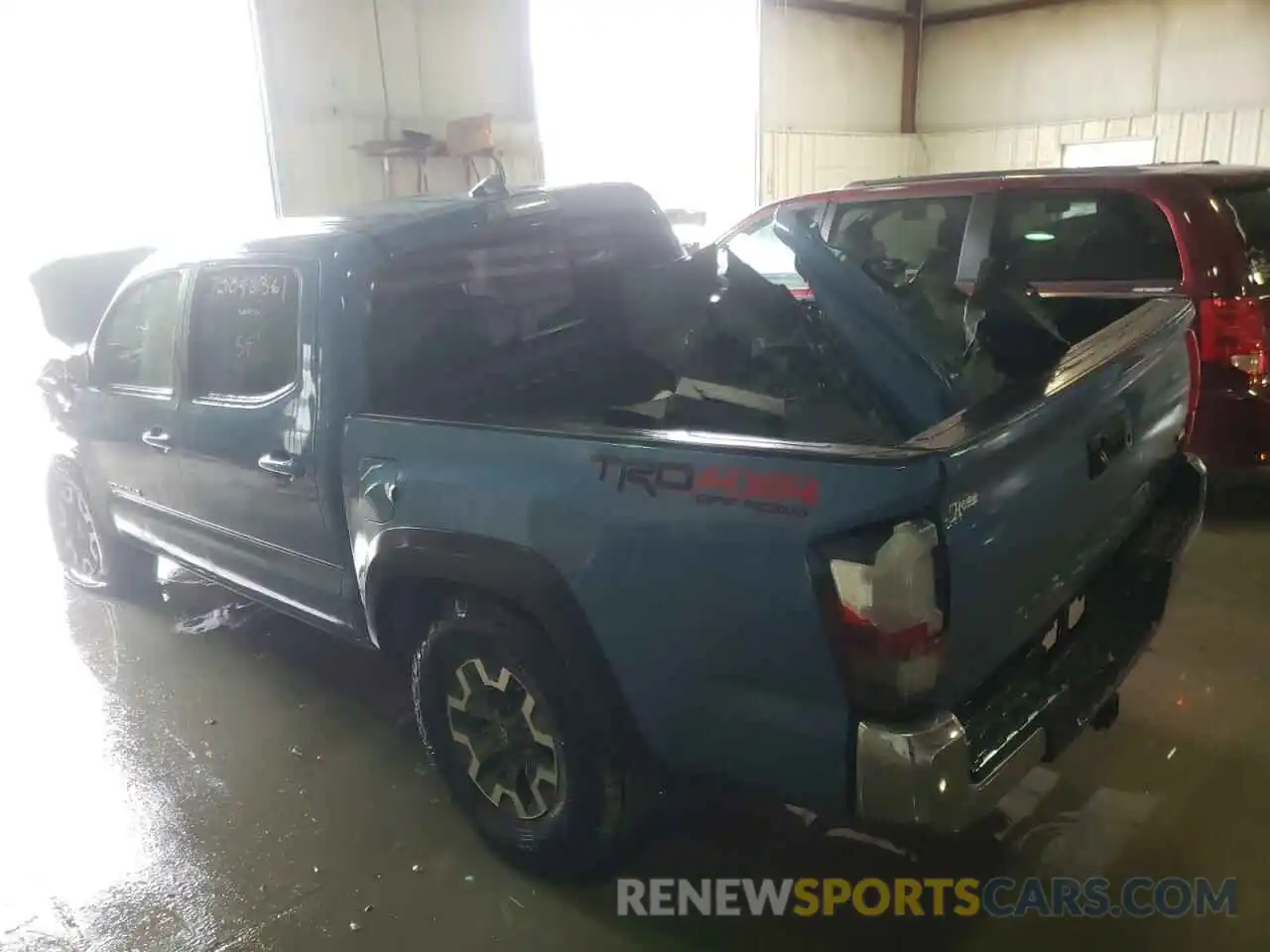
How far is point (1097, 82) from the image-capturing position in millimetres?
11680

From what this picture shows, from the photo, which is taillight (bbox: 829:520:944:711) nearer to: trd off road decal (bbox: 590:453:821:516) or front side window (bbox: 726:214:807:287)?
trd off road decal (bbox: 590:453:821:516)

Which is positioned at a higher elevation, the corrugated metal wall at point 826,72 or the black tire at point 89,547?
the corrugated metal wall at point 826,72

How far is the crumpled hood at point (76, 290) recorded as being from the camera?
5.34 metres

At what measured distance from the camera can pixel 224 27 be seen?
716 centimetres

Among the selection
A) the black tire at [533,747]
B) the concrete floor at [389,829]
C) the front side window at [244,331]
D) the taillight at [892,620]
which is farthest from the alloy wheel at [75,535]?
the taillight at [892,620]

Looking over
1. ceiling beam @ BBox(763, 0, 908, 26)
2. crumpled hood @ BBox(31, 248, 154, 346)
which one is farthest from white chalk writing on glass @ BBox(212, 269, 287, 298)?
ceiling beam @ BBox(763, 0, 908, 26)

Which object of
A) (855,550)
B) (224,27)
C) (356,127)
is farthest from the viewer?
(356,127)

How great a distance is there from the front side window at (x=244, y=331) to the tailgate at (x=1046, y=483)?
6.28 ft

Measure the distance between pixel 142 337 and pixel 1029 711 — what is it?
3290mm

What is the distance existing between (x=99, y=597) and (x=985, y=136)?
11.9m

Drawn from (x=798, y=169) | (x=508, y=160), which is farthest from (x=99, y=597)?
(x=798, y=169)

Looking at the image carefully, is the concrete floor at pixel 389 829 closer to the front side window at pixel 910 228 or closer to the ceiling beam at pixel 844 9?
the front side window at pixel 910 228

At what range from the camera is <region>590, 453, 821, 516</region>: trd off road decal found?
5.61ft

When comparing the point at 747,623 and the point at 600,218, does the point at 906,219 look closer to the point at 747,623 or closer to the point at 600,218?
the point at 600,218
